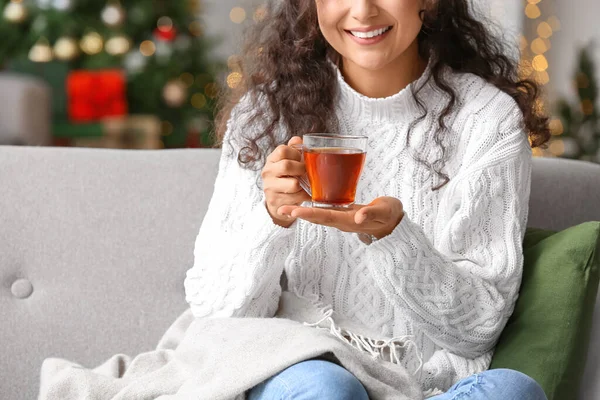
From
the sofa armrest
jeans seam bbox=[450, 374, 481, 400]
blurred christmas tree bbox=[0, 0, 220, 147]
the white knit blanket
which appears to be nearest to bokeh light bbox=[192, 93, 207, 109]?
blurred christmas tree bbox=[0, 0, 220, 147]

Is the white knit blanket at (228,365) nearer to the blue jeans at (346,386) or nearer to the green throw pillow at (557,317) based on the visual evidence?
the blue jeans at (346,386)

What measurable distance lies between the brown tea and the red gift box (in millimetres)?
4924

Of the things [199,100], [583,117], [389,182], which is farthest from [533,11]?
[389,182]

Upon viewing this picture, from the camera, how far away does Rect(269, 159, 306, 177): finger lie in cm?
148

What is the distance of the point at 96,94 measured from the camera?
6320 mm

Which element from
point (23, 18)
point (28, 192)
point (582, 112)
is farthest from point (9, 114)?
point (28, 192)

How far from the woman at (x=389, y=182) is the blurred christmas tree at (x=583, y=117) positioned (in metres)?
3.09

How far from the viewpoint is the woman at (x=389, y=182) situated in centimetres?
163

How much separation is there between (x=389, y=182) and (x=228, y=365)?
55 cm

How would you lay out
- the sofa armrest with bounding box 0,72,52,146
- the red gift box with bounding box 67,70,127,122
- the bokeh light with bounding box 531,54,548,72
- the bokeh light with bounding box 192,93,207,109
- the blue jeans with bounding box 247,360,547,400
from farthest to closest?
the bokeh light with bounding box 192,93,207,109, the red gift box with bounding box 67,70,127,122, the bokeh light with bounding box 531,54,548,72, the sofa armrest with bounding box 0,72,52,146, the blue jeans with bounding box 247,360,547,400

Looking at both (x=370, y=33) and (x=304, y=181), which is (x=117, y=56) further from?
(x=304, y=181)

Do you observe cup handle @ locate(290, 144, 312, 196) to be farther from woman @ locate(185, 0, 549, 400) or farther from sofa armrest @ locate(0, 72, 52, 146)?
sofa armrest @ locate(0, 72, 52, 146)

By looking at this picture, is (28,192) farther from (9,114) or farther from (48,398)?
(9,114)

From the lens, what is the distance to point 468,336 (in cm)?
167
